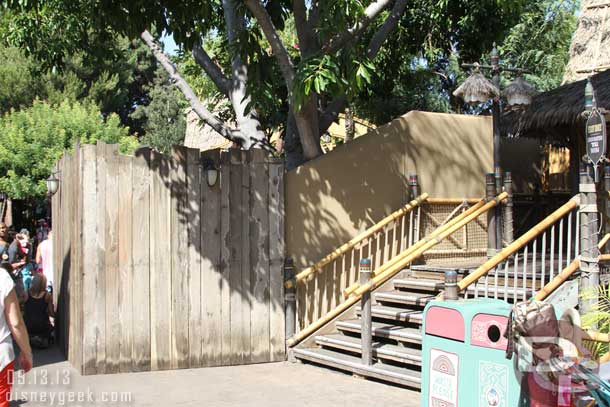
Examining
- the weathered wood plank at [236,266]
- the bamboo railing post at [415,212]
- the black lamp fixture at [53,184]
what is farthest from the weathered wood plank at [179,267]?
the bamboo railing post at [415,212]

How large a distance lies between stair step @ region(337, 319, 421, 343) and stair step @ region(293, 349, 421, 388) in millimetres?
365

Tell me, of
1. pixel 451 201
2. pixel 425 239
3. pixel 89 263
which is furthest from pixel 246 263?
pixel 451 201

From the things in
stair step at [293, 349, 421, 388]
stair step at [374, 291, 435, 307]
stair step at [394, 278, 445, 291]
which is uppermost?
stair step at [394, 278, 445, 291]

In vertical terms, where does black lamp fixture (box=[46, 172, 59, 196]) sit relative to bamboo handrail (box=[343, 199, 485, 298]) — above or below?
above

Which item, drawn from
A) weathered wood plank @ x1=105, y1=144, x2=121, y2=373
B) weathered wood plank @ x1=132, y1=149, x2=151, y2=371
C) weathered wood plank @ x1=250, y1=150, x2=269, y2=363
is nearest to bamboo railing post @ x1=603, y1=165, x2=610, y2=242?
Answer: weathered wood plank @ x1=250, y1=150, x2=269, y2=363

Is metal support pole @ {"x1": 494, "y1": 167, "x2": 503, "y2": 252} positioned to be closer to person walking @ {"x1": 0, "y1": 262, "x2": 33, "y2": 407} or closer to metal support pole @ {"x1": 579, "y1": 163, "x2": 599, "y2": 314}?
metal support pole @ {"x1": 579, "y1": 163, "x2": 599, "y2": 314}

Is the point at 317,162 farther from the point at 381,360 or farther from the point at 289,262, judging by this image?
the point at 381,360

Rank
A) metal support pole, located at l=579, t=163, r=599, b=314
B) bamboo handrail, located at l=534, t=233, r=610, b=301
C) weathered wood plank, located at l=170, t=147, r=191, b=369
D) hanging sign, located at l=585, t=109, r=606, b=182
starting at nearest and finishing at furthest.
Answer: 1. hanging sign, located at l=585, t=109, r=606, b=182
2. metal support pole, located at l=579, t=163, r=599, b=314
3. bamboo handrail, located at l=534, t=233, r=610, b=301
4. weathered wood plank, located at l=170, t=147, r=191, b=369

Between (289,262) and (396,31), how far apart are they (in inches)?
246

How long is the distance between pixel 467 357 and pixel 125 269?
4.44 m

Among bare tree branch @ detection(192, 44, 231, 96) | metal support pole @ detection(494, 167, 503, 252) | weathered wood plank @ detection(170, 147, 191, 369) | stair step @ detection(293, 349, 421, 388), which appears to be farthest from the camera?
bare tree branch @ detection(192, 44, 231, 96)

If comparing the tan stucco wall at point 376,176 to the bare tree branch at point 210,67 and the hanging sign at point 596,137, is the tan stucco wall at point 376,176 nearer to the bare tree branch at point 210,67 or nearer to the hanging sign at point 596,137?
the bare tree branch at point 210,67

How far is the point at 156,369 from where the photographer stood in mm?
8297

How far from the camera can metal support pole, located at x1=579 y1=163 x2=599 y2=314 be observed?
6.80m
